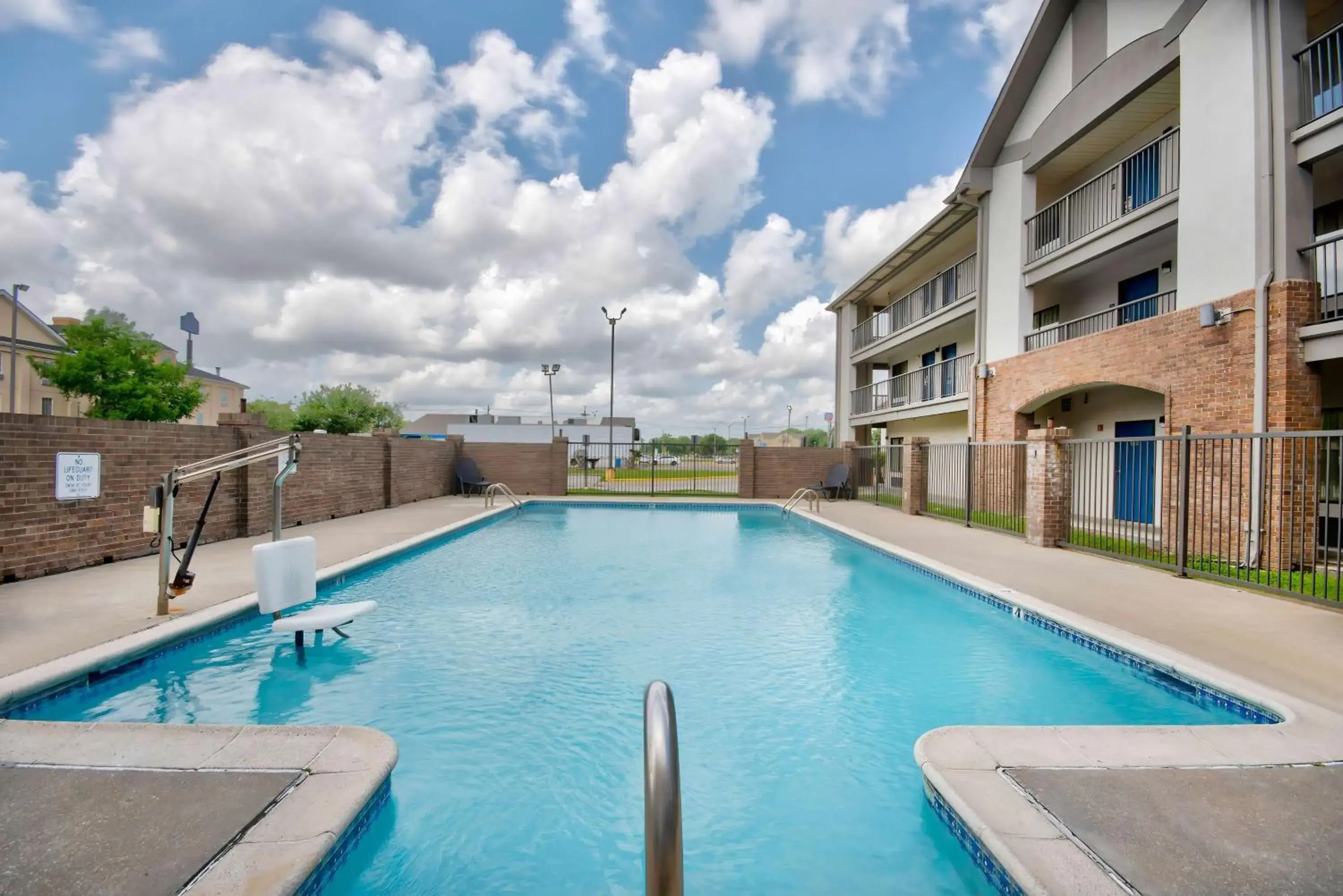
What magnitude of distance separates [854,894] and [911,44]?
48.4 feet

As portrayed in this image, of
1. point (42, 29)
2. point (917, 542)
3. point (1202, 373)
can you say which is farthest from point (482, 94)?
point (1202, 373)

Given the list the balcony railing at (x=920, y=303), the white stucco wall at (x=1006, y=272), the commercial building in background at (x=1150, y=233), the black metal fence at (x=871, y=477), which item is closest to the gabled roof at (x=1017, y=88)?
the commercial building in background at (x=1150, y=233)

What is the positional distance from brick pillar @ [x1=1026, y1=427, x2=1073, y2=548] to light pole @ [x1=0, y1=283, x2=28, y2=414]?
37.3m

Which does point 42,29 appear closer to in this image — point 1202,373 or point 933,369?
point 1202,373

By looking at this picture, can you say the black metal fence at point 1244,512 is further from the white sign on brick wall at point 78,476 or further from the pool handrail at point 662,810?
the white sign on brick wall at point 78,476

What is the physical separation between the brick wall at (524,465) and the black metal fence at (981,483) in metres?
10.6

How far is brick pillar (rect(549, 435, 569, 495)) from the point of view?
2002cm

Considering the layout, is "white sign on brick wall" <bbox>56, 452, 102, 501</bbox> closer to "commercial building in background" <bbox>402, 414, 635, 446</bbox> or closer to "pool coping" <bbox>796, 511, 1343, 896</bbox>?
"pool coping" <bbox>796, 511, 1343, 896</bbox>

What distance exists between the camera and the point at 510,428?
6431 cm

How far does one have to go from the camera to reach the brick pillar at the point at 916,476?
48.2 feet

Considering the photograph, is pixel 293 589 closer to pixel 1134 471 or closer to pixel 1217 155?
pixel 1217 155

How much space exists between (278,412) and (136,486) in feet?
201

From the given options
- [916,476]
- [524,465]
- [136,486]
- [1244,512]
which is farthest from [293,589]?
[524,465]

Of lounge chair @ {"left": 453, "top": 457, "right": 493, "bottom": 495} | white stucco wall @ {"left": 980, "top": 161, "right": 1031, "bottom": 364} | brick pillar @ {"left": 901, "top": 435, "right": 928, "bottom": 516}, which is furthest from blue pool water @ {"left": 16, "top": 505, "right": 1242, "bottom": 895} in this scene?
lounge chair @ {"left": 453, "top": 457, "right": 493, "bottom": 495}
